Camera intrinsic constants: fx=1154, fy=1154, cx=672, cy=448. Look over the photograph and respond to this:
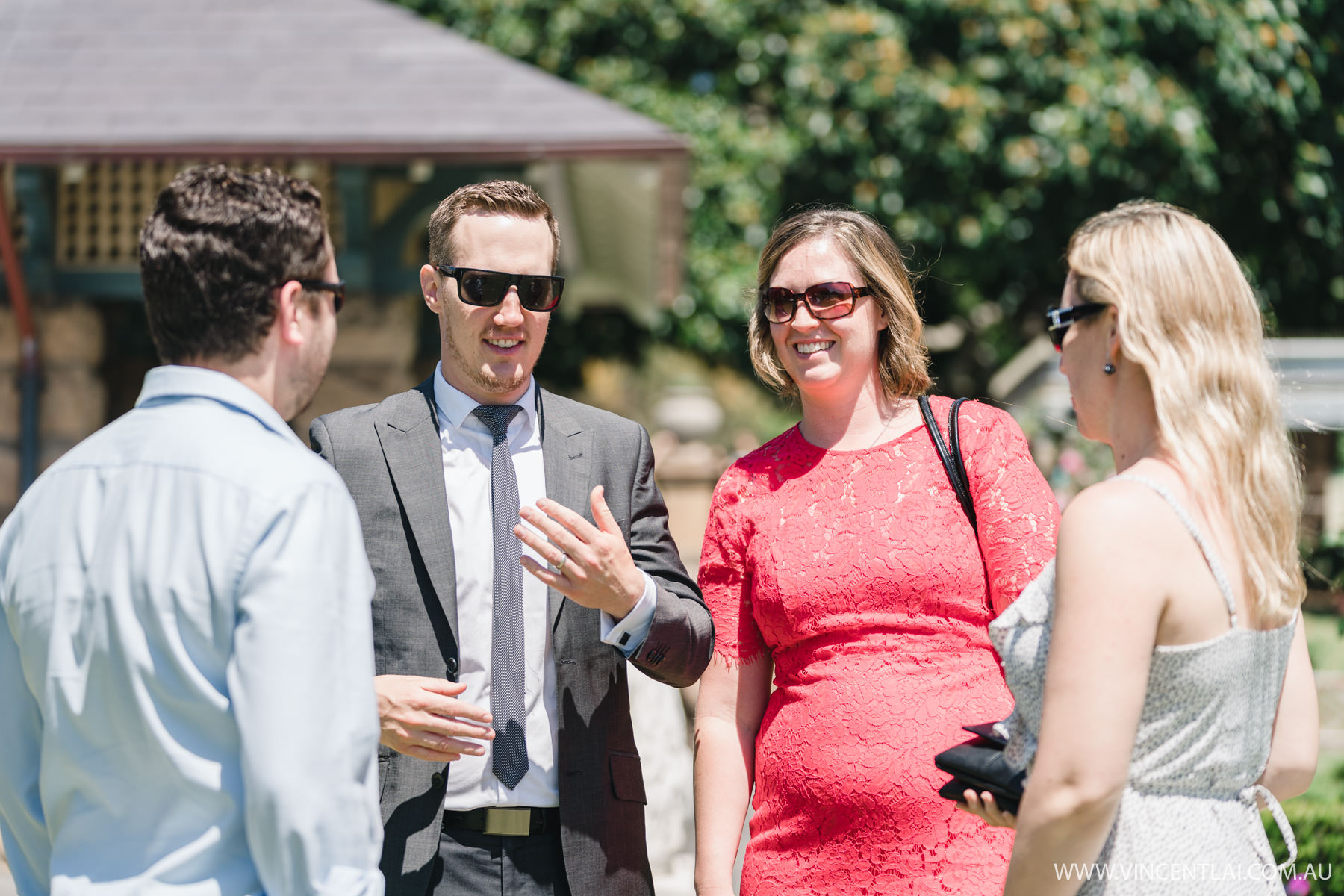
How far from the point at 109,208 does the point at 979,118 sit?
671cm

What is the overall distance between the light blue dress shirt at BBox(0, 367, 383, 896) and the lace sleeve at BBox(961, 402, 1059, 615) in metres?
1.31

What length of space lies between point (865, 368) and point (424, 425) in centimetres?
98

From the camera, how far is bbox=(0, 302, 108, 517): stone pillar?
23.3ft

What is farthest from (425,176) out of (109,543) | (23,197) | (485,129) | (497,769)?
(109,543)

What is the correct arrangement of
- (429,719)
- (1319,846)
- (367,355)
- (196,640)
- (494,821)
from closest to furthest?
(196,640)
(429,719)
(494,821)
(1319,846)
(367,355)

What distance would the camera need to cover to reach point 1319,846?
4.40m

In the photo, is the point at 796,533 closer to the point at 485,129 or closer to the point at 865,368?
the point at 865,368

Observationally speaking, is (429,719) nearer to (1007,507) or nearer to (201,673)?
(201,673)

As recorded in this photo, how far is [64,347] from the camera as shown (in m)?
7.21

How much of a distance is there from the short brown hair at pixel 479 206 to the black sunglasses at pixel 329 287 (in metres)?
0.78

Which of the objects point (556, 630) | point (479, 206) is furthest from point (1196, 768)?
point (479, 206)

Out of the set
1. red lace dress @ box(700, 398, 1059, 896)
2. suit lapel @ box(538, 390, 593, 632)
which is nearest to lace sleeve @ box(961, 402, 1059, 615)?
red lace dress @ box(700, 398, 1059, 896)

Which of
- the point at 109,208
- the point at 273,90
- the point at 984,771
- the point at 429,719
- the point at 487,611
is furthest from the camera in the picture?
the point at 109,208

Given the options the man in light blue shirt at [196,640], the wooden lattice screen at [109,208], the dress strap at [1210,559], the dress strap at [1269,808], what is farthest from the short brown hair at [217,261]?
the wooden lattice screen at [109,208]
